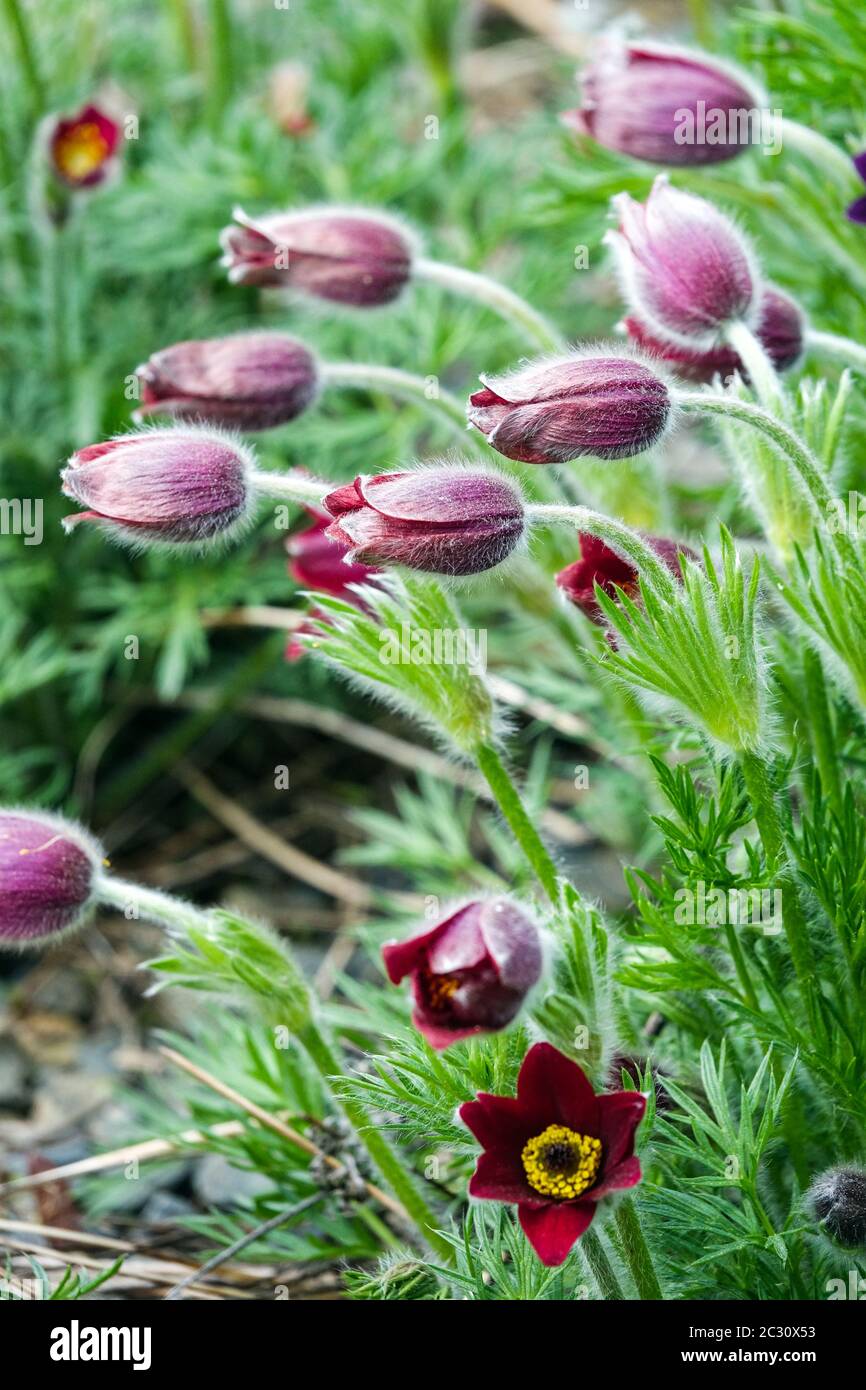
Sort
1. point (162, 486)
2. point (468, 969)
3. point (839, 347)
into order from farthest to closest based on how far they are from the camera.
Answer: point (839, 347) → point (162, 486) → point (468, 969)

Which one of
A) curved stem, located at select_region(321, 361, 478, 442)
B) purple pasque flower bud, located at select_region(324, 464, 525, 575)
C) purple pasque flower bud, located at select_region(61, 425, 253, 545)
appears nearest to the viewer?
purple pasque flower bud, located at select_region(324, 464, 525, 575)

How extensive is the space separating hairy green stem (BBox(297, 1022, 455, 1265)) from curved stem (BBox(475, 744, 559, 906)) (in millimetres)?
224

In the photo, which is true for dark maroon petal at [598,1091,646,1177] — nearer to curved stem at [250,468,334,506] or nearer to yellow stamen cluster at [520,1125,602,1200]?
yellow stamen cluster at [520,1125,602,1200]

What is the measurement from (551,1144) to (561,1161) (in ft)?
0.04

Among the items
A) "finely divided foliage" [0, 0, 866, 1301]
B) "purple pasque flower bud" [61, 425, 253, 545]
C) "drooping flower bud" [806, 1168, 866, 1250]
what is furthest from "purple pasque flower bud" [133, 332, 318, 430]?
"drooping flower bud" [806, 1168, 866, 1250]

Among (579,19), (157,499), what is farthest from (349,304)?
(579,19)

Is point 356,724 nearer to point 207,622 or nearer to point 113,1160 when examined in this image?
point 207,622

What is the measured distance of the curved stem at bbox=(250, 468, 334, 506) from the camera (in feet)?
3.70

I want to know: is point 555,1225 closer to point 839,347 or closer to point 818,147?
point 839,347

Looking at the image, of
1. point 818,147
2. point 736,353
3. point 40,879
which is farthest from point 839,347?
point 40,879

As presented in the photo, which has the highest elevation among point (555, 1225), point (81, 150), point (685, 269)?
point (81, 150)

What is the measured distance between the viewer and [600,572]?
1.12m

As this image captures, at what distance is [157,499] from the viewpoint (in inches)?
43.6
